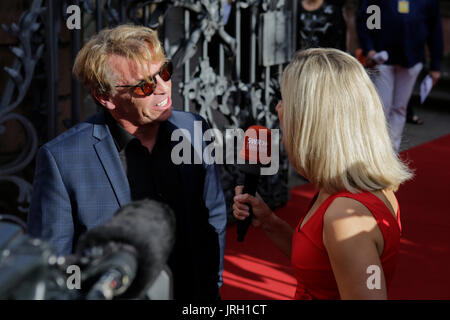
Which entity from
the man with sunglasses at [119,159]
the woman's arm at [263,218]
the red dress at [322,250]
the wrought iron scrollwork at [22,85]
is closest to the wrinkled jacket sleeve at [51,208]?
the man with sunglasses at [119,159]

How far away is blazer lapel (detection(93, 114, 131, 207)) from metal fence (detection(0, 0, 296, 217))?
6.62 ft

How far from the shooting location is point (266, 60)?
21.1ft

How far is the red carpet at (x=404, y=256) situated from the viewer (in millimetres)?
4953

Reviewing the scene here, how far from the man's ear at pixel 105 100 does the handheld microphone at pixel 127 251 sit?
1.55m

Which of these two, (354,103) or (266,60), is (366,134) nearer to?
(354,103)

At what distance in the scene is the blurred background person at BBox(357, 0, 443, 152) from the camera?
735cm

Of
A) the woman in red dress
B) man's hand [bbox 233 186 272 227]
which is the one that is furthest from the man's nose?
the woman in red dress

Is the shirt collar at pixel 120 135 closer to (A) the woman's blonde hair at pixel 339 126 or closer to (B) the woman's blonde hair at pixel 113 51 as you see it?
(B) the woman's blonde hair at pixel 113 51

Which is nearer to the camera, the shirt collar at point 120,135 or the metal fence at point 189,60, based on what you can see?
the shirt collar at point 120,135

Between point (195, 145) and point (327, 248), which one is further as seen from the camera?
point (195, 145)

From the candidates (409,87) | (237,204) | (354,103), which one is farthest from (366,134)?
(409,87)

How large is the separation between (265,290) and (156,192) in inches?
94.3

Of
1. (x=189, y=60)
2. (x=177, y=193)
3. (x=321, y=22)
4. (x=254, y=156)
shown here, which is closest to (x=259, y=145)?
(x=254, y=156)

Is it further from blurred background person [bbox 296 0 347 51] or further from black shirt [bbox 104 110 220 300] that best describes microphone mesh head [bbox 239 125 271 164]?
blurred background person [bbox 296 0 347 51]
